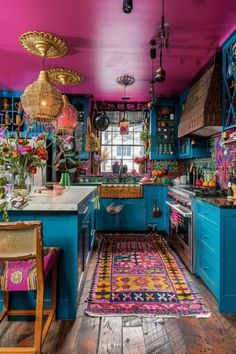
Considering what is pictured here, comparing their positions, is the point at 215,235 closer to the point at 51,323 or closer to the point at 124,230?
the point at 51,323

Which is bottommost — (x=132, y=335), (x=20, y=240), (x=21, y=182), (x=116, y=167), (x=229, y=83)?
(x=132, y=335)

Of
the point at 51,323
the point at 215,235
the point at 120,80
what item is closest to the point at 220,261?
the point at 215,235

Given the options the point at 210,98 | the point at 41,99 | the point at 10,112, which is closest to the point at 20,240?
the point at 41,99

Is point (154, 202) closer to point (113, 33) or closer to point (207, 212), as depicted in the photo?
point (207, 212)

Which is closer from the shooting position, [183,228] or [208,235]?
[208,235]

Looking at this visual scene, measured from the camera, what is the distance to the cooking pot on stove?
16.9 feet

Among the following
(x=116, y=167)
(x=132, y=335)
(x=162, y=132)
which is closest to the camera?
(x=132, y=335)

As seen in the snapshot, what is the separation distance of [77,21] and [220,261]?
2576 mm

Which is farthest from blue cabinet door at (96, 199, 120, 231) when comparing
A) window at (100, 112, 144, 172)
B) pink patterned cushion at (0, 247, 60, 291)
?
pink patterned cushion at (0, 247, 60, 291)

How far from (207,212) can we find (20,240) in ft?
5.61

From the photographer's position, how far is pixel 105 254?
3516mm

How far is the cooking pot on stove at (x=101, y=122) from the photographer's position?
5.16 m

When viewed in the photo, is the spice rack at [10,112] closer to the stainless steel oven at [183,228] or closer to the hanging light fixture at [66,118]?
the hanging light fixture at [66,118]

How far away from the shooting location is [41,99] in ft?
7.91
